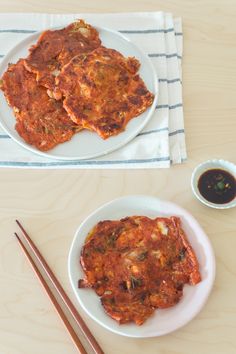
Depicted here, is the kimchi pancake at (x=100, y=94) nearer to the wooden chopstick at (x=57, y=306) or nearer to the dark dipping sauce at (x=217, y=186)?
the dark dipping sauce at (x=217, y=186)

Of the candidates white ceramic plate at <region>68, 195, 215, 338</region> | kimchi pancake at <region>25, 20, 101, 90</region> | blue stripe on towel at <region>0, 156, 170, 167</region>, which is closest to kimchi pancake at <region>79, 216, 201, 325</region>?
white ceramic plate at <region>68, 195, 215, 338</region>

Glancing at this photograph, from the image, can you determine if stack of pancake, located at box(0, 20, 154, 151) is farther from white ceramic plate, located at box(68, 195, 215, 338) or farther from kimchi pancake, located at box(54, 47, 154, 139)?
white ceramic plate, located at box(68, 195, 215, 338)

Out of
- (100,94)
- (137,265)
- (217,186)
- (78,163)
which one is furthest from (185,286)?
(100,94)

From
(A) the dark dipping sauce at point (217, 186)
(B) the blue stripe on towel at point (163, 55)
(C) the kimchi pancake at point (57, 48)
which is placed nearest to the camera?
(A) the dark dipping sauce at point (217, 186)

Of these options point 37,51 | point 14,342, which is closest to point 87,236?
point 14,342

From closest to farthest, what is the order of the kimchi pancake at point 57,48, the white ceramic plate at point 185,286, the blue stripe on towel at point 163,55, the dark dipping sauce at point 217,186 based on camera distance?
the white ceramic plate at point 185,286
the dark dipping sauce at point 217,186
the kimchi pancake at point 57,48
the blue stripe on towel at point 163,55

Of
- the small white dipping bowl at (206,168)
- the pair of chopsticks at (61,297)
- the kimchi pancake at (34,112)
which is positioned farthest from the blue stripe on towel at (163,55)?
the pair of chopsticks at (61,297)
